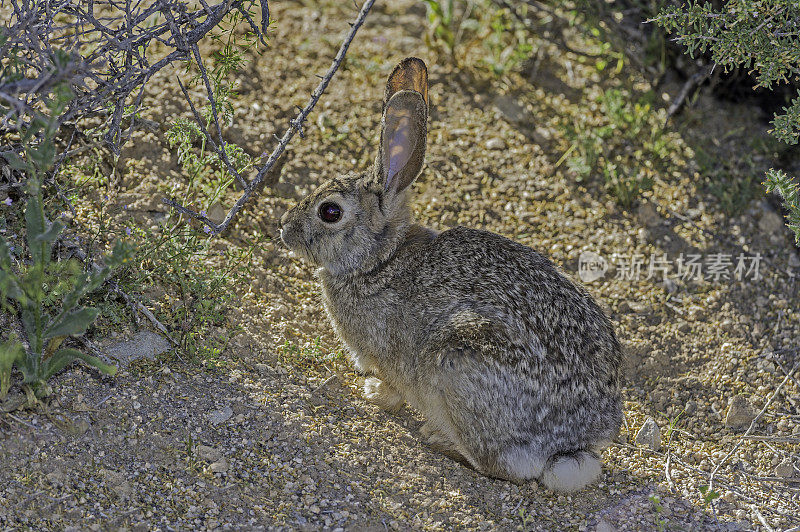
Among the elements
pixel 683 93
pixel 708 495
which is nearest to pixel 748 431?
pixel 708 495

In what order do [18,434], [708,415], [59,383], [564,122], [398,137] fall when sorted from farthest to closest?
[564,122], [708,415], [398,137], [59,383], [18,434]

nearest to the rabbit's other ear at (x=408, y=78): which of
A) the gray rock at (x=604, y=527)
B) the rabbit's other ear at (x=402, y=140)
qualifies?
the rabbit's other ear at (x=402, y=140)

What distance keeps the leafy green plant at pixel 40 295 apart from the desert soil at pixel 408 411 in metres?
0.22

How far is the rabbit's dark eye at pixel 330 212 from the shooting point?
16.9 ft

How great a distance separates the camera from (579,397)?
4.49 meters

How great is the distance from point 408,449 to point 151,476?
55.4 inches

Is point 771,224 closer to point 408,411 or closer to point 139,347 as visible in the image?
point 408,411

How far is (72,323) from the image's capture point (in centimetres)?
382

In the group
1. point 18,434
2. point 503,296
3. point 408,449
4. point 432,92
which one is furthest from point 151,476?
point 432,92

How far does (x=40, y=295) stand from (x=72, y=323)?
0.61ft

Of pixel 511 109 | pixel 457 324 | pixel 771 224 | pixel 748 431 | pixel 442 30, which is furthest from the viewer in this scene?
pixel 442 30

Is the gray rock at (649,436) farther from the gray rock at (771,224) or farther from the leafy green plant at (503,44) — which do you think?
the leafy green plant at (503,44)

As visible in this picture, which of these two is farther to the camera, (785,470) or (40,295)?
(785,470)

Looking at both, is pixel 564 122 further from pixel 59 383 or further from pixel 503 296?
pixel 59 383
